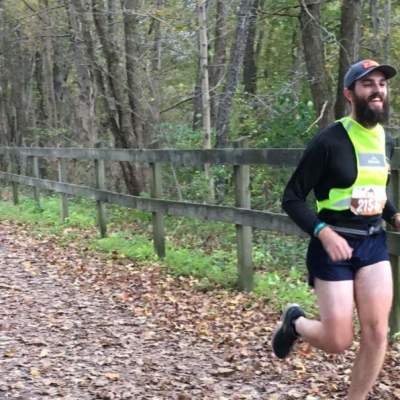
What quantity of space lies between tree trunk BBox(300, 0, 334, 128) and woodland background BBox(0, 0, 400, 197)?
17 mm

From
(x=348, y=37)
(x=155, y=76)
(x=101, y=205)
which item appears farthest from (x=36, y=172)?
(x=348, y=37)

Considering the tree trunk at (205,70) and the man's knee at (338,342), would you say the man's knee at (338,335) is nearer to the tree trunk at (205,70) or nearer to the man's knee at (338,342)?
the man's knee at (338,342)

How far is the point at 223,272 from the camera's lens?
736 cm

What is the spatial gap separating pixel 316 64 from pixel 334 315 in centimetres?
771

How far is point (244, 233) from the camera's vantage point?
6652mm

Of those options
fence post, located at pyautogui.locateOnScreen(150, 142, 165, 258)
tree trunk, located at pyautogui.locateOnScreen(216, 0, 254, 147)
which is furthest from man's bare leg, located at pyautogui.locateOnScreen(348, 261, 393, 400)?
tree trunk, located at pyautogui.locateOnScreen(216, 0, 254, 147)

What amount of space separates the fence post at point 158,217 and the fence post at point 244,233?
182cm

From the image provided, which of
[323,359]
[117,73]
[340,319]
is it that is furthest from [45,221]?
[340,319]

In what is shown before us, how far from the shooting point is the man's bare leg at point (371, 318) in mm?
3525

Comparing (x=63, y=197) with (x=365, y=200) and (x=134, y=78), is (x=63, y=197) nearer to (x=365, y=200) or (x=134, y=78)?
(x=134, y=78)

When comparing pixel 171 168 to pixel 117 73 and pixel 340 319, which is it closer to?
pixel 117 73

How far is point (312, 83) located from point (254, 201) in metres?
2.31

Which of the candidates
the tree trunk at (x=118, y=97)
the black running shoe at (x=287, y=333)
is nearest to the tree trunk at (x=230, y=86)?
the tree trunk at (x=118, y=97)

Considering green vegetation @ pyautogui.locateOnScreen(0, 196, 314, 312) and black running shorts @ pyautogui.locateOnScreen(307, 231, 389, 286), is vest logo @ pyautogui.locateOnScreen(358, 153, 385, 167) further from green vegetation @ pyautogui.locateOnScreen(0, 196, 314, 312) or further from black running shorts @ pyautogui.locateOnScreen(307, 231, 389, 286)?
green vegetation @ pyautogui.locateOnScreen(0, 196, 314, 312)
